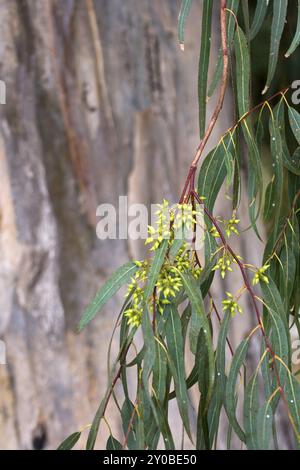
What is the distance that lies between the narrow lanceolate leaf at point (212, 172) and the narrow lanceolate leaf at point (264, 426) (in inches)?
10.4

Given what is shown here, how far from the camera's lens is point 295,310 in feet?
3.06

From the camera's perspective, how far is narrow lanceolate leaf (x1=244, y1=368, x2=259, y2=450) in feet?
2.22

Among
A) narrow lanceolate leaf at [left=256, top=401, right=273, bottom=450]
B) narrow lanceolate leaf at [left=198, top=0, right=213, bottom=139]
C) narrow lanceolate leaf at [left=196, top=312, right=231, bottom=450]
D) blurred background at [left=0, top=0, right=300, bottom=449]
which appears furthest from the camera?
blurred background at [left=0, top=0, right=300, bottom=449]

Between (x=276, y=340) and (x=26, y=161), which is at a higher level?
(x=26, y=161)

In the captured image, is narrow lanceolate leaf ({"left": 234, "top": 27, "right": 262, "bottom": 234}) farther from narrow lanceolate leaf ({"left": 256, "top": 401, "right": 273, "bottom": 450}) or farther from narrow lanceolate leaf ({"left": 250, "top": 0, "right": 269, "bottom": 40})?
narrow lanceolate leaf ({"left": 256, "top": 401, "right": 273, "bottom": 450})

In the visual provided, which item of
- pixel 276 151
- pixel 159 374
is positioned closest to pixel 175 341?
pixel 159 374

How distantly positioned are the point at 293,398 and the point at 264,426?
58mm

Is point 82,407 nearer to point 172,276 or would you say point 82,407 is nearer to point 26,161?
point 26,161

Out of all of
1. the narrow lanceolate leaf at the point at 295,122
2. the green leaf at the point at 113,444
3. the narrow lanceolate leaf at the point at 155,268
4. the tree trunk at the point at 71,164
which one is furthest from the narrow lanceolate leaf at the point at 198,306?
the tree trunk at the point at 71,164

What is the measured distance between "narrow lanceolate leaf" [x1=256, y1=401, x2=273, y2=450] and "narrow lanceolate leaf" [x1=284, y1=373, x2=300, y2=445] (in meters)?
0.03

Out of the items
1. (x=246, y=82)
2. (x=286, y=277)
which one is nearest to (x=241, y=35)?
(x=246, y=82)

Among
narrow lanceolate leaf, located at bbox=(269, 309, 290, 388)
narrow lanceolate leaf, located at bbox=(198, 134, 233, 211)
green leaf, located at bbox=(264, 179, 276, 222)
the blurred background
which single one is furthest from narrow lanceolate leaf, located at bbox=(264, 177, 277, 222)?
the blurred background
